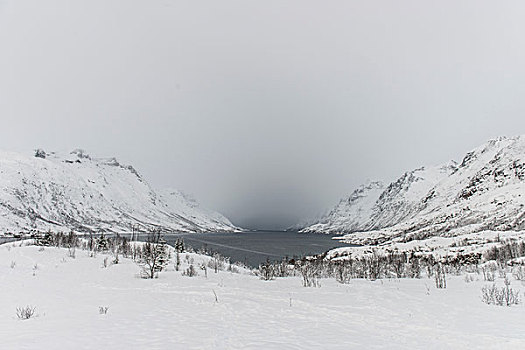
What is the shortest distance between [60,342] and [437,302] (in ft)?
43.1

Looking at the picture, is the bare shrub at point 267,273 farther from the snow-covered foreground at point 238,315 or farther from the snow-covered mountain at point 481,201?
the snow-covered mountain at point 481,201

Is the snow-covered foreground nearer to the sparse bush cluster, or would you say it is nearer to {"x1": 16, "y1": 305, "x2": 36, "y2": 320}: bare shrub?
{"x1": 16, "y1": 305, "x2": 36, "y2": 320}: bare shrub

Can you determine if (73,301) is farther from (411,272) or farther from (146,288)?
(411,272)

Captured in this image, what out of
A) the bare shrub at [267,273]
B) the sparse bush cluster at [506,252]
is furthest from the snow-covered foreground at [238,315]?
the sparse bush cluster at [506,252]

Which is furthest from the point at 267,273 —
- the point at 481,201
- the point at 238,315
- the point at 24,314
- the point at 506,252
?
the point at 481,201

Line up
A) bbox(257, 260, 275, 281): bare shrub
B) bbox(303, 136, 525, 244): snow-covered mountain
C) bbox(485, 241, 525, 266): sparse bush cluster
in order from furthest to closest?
bbox(303, 136, 525, 244): snow-covered mountain
bbox(485, 241, 525, 266): sparse bush cluster
bbox(257, 260, 275, 281): bare shrub

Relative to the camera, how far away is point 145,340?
289 inches

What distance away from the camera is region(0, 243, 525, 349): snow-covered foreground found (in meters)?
7.42

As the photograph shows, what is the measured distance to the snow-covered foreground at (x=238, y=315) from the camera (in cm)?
742

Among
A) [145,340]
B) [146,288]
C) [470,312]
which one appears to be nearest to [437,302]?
[470,312]

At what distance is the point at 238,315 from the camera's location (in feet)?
33.8

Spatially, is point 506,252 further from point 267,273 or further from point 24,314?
point 24,314

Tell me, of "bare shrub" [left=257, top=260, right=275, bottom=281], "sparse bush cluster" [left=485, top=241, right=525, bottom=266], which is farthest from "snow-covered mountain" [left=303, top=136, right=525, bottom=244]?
"bare shrub" [left=257, top=260, right=275, bottom=281]

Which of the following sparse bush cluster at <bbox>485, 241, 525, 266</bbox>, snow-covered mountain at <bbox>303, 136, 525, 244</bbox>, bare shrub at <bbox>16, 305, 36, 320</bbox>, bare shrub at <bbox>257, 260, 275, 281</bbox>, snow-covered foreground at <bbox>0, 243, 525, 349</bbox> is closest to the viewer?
snow-covered foreground at <bbox>0, 243, 525, 349</bbox>
